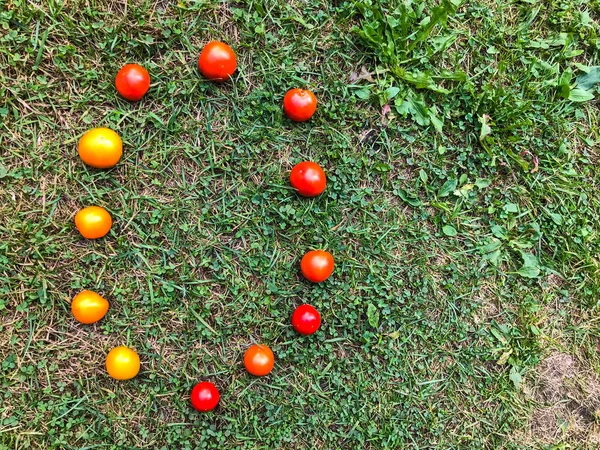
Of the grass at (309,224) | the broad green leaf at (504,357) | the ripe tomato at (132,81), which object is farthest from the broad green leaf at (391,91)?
the broad green leaf at (504,357)

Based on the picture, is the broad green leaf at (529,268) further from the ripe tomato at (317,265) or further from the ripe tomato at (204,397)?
the ripe tomato at (204,397)

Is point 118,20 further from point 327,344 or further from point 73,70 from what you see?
point 327,344

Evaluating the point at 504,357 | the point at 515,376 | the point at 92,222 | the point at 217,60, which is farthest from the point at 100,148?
the point at 515,376

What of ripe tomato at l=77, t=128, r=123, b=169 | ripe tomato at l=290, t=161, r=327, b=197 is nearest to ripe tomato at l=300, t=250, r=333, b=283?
ripe tomato at l=290, t=161, r=327, b=197

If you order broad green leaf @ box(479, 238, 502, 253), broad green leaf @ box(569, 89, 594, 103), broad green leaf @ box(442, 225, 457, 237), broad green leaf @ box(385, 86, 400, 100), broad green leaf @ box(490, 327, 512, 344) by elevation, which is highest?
broad green leaf @ box(569, 89, 594, 103)

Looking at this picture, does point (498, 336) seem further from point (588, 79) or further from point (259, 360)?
point (588, 79)

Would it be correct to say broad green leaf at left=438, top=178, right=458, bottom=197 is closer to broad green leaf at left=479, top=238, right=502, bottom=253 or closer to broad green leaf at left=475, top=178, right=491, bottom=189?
broad green leaf at left=475, top=178, right=491, bottom=189
